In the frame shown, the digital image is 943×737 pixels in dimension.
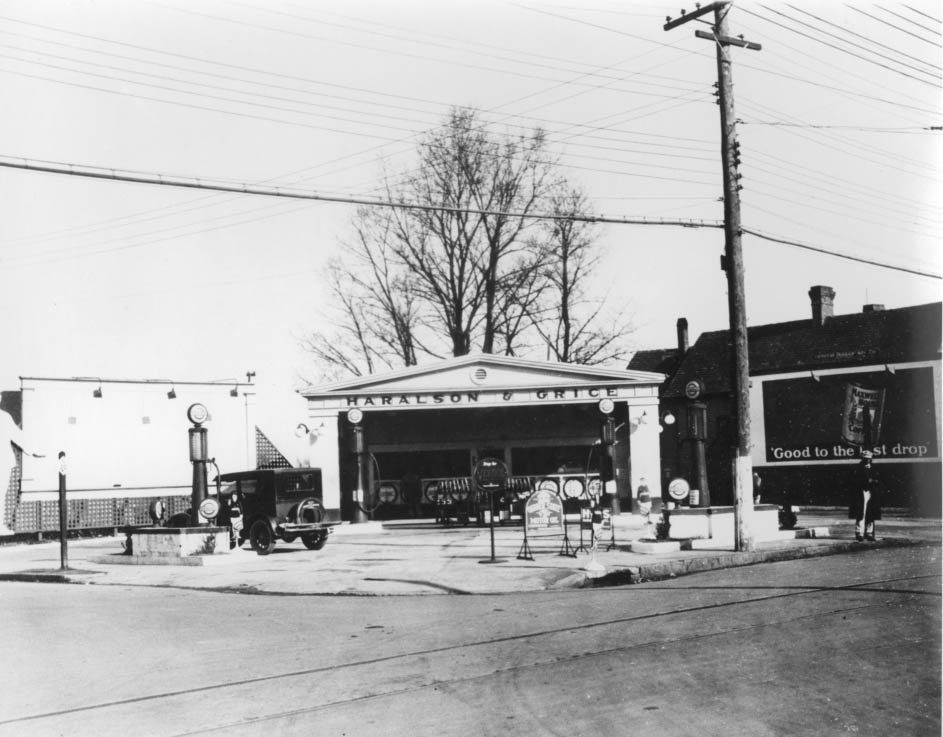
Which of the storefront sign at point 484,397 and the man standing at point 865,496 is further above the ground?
the storefront sign at point 484,397

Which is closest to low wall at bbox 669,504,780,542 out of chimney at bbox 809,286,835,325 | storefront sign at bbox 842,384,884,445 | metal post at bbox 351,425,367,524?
metal post at bbox 351,425,367,524

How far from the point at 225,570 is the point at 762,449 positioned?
2759cm

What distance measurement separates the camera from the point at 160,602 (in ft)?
47.0

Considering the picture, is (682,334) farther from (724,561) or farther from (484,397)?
(724,561)

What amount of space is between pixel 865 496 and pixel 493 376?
13.4m

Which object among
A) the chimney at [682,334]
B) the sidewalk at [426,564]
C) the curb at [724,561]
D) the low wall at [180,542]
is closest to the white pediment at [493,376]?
the sidewalk at [426,564]

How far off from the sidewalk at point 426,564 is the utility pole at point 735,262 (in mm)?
1005

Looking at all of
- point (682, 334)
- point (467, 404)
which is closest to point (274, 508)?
point (467, 404)

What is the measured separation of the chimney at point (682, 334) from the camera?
1997 inches

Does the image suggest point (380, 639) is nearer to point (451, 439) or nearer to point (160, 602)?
point (160, 602)

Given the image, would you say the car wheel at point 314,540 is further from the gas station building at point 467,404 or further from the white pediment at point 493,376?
the white pediment at point 493,376

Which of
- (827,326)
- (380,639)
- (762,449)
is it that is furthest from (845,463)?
(380,639)

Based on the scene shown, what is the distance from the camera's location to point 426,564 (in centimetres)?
1842

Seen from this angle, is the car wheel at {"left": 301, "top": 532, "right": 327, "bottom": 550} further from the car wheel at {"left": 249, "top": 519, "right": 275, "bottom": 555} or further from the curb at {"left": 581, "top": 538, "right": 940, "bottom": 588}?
the curb at {"left": 581, "top": 538, "right": 940, "bottom": 588}
